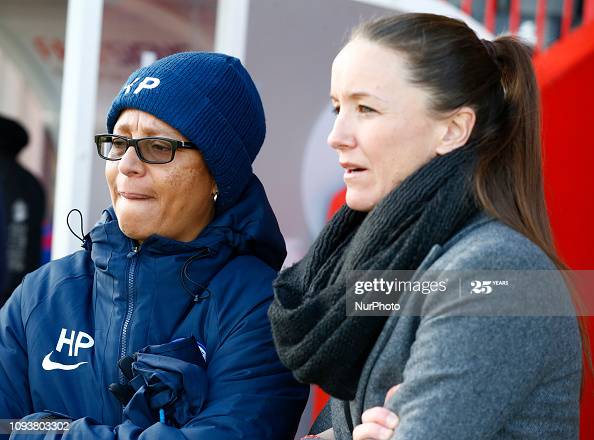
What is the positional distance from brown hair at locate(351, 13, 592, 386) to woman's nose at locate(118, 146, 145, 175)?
616mm

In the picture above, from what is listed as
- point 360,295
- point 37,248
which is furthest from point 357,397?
point 37,248

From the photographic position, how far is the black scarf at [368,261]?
1.74 meters

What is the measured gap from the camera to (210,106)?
7.51 ft

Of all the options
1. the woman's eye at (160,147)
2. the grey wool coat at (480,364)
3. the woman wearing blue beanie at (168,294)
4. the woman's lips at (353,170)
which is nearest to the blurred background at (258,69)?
the woman wearing blue beanie at (168,294)

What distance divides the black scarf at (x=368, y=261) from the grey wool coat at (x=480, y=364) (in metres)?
0.03

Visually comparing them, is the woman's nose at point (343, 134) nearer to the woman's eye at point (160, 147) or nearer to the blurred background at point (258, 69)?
the woman's eye at point (160, 147)

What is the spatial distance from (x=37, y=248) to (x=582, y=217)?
149 inches

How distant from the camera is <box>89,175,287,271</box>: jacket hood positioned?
2234mm

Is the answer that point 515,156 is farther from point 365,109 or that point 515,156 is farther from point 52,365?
point 52,365

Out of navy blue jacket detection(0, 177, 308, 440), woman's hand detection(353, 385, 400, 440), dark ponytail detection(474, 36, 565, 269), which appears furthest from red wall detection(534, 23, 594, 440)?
woman's hand detection(353, 385, 400, 440)

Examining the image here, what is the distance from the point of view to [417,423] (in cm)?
157

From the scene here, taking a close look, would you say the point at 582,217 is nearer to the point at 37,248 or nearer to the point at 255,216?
Result: the point at 255,216

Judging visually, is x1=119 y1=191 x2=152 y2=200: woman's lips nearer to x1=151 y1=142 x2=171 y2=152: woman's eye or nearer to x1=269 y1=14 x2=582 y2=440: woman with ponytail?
x1=151 y1=142 x2=171 y2=152: woman's eye

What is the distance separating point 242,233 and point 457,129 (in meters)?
0.67
